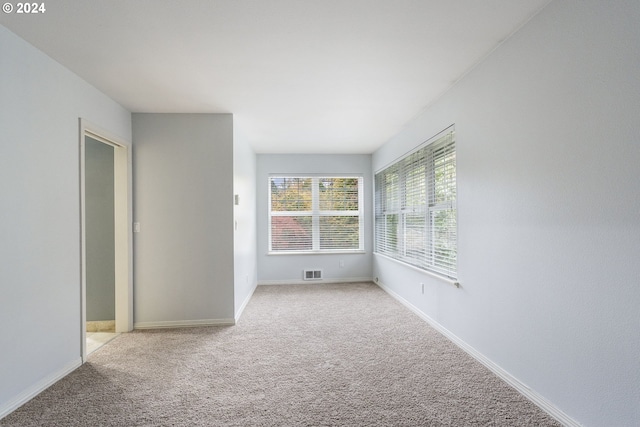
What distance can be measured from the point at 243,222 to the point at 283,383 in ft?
8.40

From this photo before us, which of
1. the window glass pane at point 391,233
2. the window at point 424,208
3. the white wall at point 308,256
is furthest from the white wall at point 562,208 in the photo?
the white wall at point 308,256

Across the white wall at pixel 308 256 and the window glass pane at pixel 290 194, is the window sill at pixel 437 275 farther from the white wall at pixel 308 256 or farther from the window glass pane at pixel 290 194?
the window glass pane at pixel 290 194

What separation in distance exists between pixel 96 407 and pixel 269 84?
278 cm

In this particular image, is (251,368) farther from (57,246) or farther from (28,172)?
(28,172)

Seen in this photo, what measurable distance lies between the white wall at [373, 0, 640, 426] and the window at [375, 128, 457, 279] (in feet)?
1.60

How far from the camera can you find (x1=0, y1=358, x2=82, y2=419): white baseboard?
1968 mm

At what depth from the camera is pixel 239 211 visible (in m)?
4.15

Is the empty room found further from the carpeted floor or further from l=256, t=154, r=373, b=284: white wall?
l=256, t=154, r=373, b=284: white wall

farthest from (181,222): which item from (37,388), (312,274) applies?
(312,274)

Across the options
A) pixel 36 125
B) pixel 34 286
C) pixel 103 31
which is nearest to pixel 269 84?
pixel 103 31

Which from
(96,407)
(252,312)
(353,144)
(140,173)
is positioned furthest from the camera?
(353,144)

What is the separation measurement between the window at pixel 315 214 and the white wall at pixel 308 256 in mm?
123

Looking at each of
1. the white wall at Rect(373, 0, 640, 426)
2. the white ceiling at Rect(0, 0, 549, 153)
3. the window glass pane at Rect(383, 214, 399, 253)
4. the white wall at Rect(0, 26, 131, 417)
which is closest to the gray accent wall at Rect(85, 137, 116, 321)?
the white ceiling at Rect(0, 0, 549, 153)

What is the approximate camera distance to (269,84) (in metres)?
2.87
